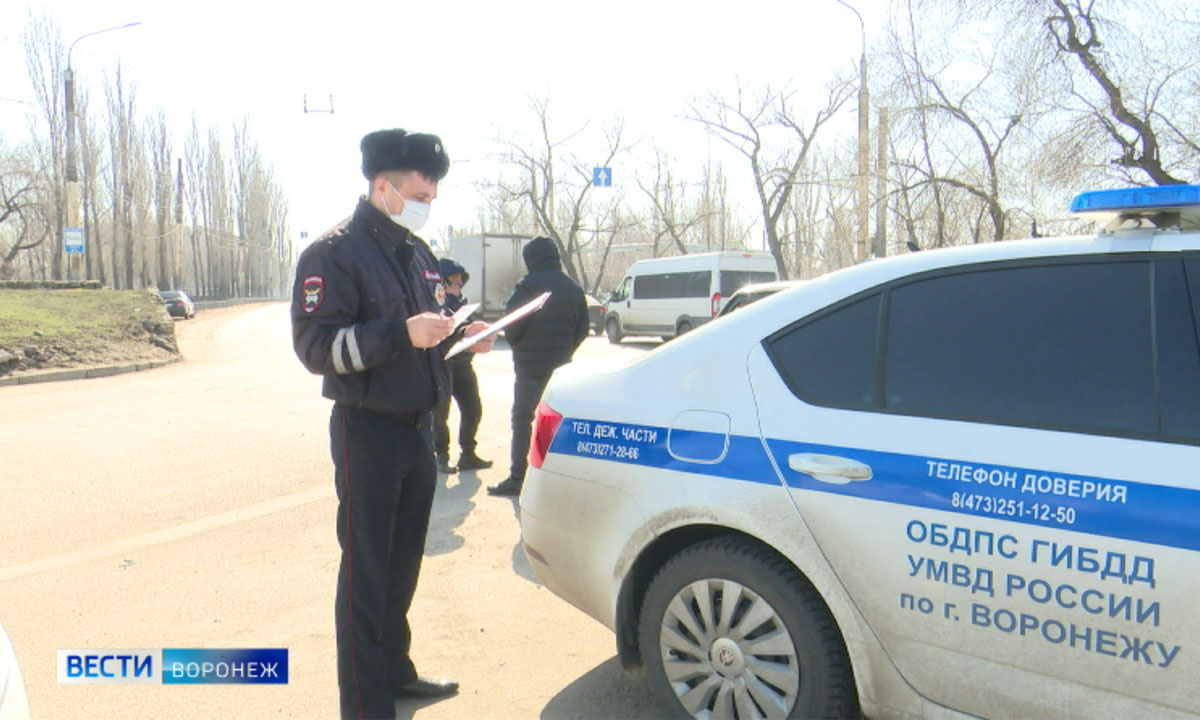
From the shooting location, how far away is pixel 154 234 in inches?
2228

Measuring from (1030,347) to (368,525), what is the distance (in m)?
2.06

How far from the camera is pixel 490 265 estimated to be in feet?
92.4

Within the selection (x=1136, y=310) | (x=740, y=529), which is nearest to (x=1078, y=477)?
(x=1136, y=310)

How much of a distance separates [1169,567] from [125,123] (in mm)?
56364

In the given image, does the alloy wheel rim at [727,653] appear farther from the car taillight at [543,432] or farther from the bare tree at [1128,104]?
the bare tree at [1128,104]

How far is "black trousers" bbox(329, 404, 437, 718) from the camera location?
290 cm

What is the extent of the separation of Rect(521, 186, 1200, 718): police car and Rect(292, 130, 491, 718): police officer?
1.94ft

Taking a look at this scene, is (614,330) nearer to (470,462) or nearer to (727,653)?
(470,462)

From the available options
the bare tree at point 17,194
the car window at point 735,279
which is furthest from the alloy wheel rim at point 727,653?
the bare tree at point 17,194

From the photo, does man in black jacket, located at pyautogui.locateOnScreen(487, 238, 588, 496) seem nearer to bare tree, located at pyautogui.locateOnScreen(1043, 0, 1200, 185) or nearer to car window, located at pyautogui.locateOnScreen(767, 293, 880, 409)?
car window, located at pyautogui.locateOnScreen(767, 293, 880, 409)

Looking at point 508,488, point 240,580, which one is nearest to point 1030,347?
point 240,580

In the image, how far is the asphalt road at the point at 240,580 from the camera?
11.0 feet

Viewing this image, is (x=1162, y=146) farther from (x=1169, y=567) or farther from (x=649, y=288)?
(x=1169, y=567)

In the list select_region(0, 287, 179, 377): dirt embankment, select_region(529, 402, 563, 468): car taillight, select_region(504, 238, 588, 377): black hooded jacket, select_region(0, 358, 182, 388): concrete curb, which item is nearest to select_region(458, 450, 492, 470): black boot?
select_region(504, 238, 588, 377): black hooded jacket
